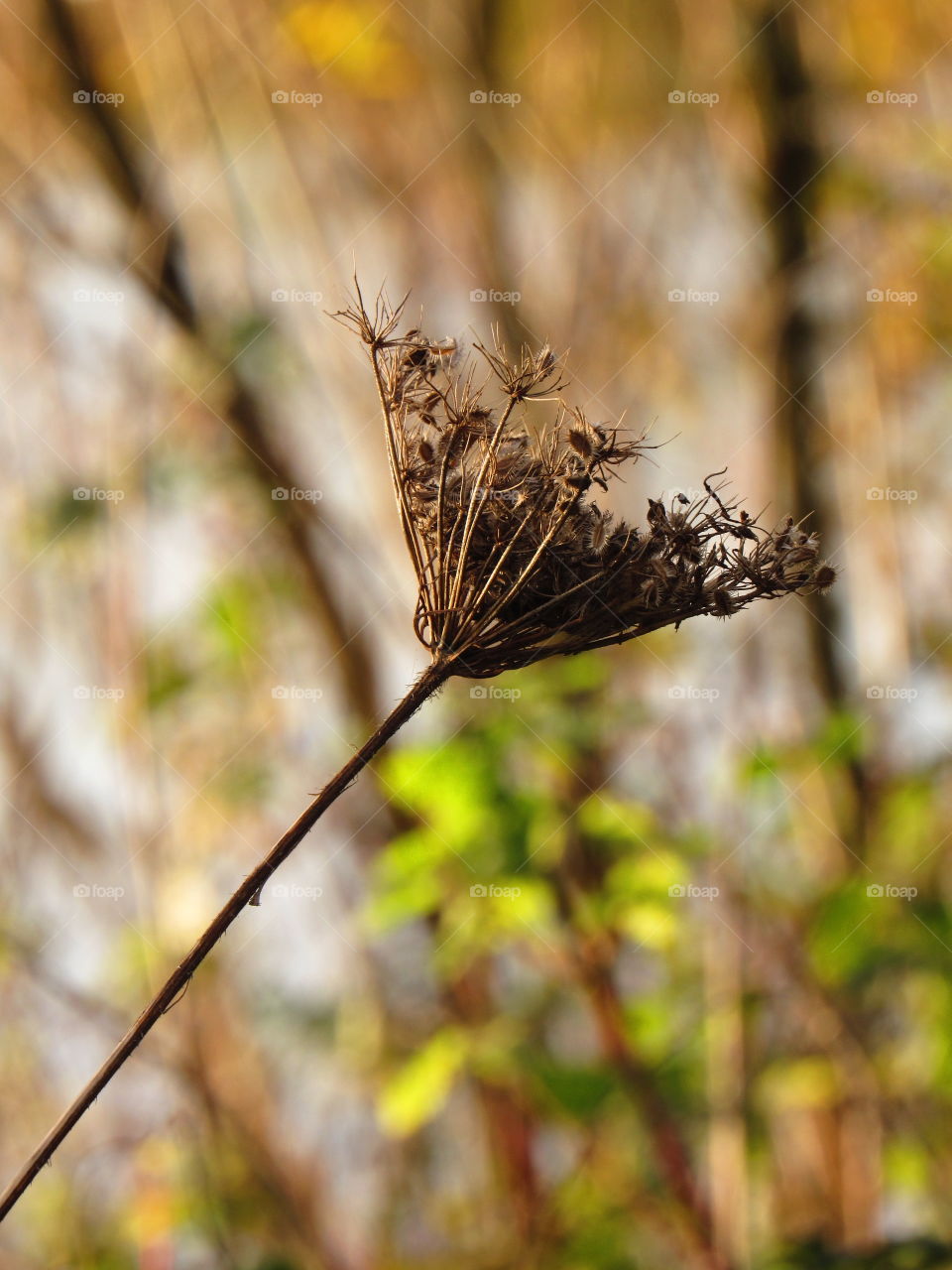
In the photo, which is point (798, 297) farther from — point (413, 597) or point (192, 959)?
point (192, 959)

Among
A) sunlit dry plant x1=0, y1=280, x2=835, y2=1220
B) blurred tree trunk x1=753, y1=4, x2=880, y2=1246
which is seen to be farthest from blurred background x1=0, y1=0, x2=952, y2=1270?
sunlit dry plant x1=0, y1=280, x2=835, y2=1220

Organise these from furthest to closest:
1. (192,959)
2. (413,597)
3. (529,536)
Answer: (413,597), (529,536), (192,959)

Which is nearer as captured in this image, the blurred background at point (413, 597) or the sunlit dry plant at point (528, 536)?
the sunlit dry plant at point (528, 536)

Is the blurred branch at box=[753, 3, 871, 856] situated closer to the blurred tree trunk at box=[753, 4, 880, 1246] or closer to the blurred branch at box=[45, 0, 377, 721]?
the blurred tree trunk at box=[753, 4, 880, 1246]

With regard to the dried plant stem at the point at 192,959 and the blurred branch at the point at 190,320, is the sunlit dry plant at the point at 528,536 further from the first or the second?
the blurred branch at the point at 190,320

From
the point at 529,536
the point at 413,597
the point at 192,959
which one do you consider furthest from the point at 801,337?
the point at 192,959

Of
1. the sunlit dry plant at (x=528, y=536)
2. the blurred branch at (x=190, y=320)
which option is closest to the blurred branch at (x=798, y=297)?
the blurred branch at (x=190, y=320)

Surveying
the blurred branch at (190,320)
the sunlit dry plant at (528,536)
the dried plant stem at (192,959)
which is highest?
the blurred branch at (190,320)
